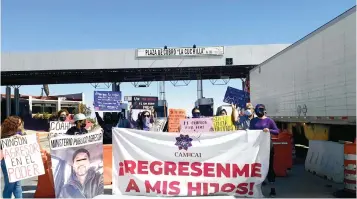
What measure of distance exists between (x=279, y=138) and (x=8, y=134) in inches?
264

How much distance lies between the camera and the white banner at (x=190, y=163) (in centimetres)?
804

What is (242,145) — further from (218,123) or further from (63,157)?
(218,123)

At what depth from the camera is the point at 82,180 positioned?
788 centimetres

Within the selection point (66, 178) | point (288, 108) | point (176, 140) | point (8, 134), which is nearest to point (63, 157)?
point (66, 178)

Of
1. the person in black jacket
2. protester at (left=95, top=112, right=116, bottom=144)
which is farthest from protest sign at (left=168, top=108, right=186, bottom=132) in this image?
the person in black jacket

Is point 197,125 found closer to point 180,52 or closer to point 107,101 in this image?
point 107,101

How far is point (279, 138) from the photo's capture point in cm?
1081

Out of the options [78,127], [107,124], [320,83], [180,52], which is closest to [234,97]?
[320,83]

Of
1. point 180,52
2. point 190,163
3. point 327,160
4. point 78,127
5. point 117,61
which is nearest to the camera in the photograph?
point 190,163

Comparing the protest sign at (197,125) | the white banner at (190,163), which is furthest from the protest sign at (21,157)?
the protest sign at (197,125)

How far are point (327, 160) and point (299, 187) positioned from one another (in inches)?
62.5

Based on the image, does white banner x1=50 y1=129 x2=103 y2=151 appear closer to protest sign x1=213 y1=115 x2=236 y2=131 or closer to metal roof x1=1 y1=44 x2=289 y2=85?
protest sign x1=213 y1=115 x2=236 y2=131

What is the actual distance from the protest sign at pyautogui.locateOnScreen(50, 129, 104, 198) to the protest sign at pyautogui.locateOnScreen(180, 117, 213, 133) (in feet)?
13.0

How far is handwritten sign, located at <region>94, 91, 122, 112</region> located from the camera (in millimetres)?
18094
